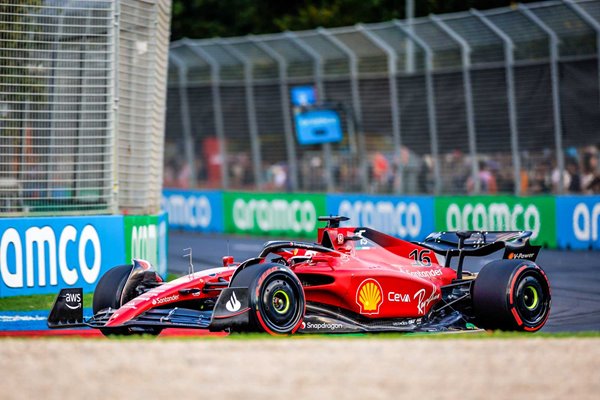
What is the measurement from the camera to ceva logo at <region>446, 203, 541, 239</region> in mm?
20547

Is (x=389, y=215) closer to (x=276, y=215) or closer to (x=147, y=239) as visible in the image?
(x=276, y=215)

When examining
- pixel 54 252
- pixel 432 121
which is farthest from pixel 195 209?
pixel 54 252

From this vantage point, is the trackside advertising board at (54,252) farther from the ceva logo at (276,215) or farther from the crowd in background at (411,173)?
the ceva logo at (276,215)

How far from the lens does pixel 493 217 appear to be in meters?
21.1

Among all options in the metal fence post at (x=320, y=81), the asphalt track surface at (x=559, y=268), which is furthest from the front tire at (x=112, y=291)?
the metal fence post at (x=320, y=81)

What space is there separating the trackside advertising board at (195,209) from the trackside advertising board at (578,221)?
934cm

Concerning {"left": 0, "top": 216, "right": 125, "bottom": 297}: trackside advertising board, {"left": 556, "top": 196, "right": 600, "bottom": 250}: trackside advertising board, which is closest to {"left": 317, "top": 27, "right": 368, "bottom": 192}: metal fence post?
{"left": 556, "top": 196, "right": 600, "bottom": 250}: trackside advertising board

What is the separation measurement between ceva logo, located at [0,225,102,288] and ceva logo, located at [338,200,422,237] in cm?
956

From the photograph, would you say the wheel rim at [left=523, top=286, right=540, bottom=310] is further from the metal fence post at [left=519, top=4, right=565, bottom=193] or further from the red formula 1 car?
the metal fence post at [left=519, top=4, right=565, bottom=193]

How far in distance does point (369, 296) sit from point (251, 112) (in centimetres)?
1725

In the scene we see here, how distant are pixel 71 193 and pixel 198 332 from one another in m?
3.74

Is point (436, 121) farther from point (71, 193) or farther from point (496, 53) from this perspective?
point (71, 193)

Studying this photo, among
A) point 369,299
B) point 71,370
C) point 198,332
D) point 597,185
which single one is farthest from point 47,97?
point 597,185

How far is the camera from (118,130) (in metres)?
14.9
